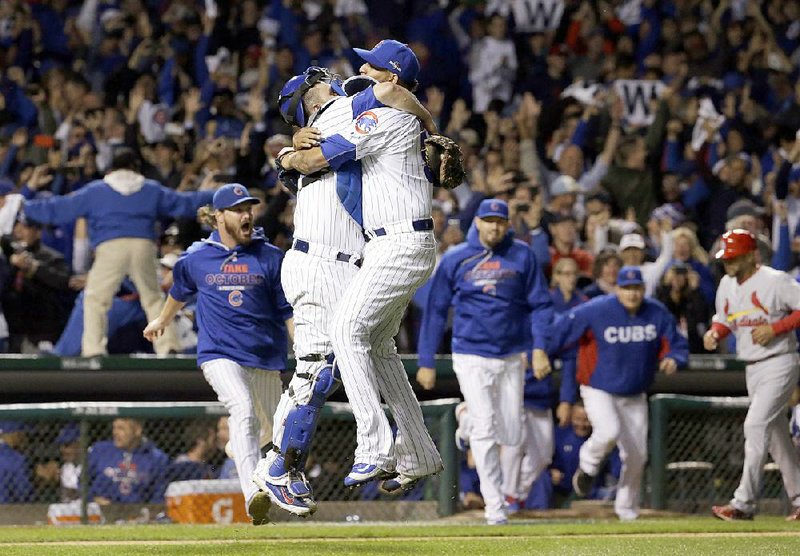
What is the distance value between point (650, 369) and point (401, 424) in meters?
4.48

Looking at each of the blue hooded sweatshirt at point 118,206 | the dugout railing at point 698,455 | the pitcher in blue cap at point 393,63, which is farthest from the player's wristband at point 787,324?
the blue hooded sweatshirt at point 118,206

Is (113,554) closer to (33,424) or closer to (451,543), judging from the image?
(451,543)

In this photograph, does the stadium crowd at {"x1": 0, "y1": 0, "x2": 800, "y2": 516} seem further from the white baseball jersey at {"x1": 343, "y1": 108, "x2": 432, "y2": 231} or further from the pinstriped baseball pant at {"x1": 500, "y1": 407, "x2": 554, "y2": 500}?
the white baseball jersey at {"x1": 343, "y1": 108, "x2": 432, "y2": 231}

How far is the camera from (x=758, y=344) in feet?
33.7

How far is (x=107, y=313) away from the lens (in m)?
11.9

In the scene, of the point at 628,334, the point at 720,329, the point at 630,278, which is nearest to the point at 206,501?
the point at 628,334

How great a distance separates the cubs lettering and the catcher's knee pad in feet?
14.7

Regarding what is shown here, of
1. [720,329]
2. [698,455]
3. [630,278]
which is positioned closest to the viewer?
[720,329]

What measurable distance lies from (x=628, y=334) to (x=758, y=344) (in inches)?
47.7

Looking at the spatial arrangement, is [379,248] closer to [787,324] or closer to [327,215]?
[327,215]

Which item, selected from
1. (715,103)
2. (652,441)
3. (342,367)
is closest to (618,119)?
(715,103)

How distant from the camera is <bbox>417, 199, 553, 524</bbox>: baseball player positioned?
34.3ft

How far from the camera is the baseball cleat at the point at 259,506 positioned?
24.4 ft

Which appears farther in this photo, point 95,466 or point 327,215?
point 95,466
